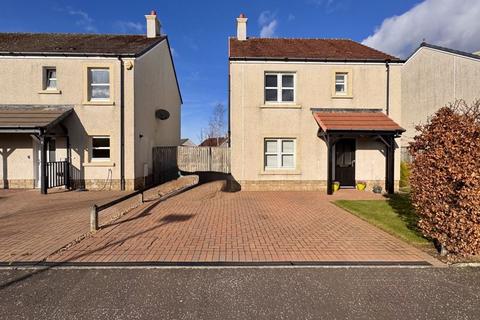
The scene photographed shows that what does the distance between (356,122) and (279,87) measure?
387 cm

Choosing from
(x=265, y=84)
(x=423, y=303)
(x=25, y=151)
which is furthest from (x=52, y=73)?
(x=423, y=303)

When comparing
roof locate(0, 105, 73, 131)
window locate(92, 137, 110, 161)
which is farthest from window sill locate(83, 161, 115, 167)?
roof locate(0, 105, 73, 131)

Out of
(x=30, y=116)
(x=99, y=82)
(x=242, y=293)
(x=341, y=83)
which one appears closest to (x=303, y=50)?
(x=341, y=83)

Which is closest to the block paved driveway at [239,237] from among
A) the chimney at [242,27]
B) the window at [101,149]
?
the window at [101,149]

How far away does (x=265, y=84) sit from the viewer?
13555 mm

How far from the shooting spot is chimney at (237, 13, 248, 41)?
16.0 m

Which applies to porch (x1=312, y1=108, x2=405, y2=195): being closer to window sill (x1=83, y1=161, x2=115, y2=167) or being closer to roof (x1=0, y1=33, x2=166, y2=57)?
roof (x1=0, y1=33, x2=166, y2=57)

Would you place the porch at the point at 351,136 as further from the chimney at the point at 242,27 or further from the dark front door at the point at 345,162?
the chimney at the point at 242,27

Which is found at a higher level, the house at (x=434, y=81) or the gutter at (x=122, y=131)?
the house at (x=434, y=81)

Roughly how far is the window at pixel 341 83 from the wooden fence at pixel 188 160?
614cm

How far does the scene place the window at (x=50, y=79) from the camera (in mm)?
13203

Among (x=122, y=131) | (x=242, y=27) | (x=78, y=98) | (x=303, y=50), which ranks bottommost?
(x=122, y=131)

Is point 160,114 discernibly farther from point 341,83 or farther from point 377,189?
point 377,189

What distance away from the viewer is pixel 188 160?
16047 mm
